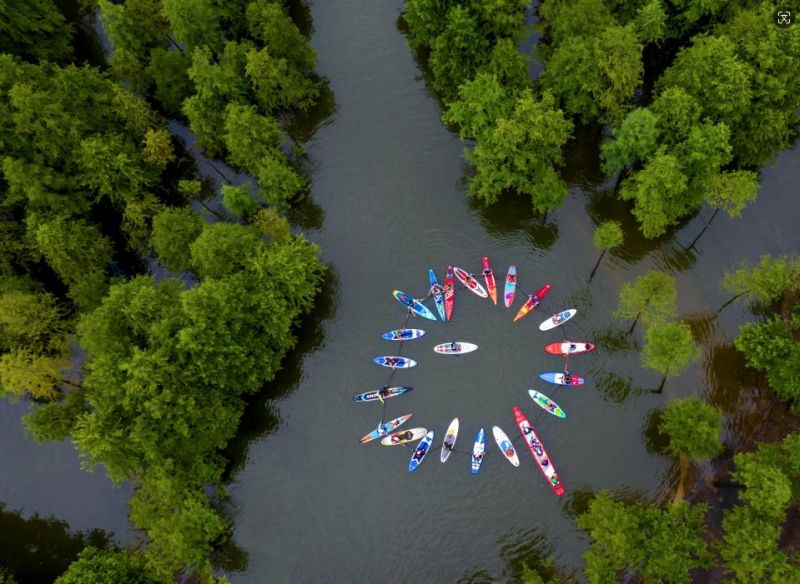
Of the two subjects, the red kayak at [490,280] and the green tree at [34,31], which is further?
the green tree at [34,31]

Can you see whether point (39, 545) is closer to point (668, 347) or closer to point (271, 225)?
point (271, 225)

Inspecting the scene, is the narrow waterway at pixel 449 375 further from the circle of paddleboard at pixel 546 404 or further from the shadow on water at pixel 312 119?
the shadow on water at pixel 312 119

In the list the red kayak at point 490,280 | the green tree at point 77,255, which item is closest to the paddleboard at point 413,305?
the red kayak at point 490,280

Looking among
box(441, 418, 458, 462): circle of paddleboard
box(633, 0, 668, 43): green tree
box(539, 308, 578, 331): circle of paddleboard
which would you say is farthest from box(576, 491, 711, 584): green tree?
box(633, 0, 668, 43): green tree

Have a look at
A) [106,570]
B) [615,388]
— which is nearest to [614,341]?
[615,388]

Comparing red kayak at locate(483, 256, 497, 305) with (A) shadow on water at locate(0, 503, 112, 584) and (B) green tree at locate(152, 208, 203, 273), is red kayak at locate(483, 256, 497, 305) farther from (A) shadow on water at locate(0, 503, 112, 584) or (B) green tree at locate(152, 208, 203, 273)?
(A) shadow on water at locate(0, 503, 112, 584)

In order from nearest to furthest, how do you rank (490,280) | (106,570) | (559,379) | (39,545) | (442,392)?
(106,570)
(39,545)
(559,379)
(442,392)
(490,280)

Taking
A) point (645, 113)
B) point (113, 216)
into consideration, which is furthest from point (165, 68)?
point (645, 113)
